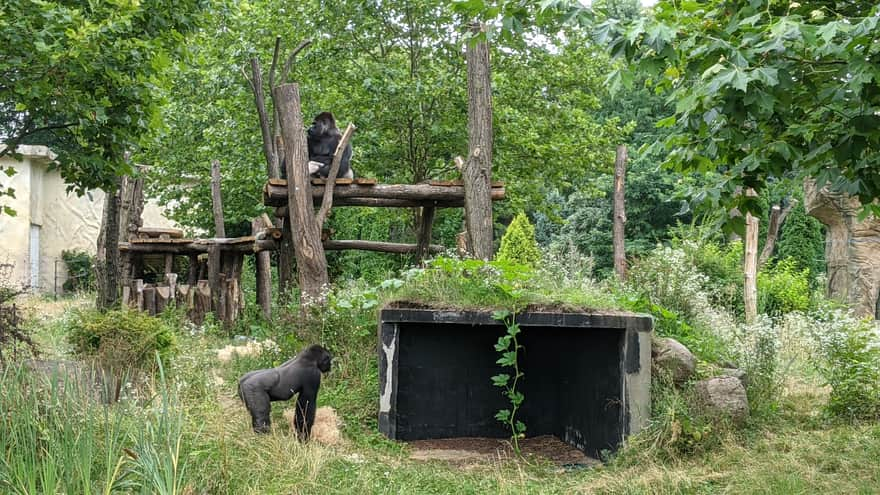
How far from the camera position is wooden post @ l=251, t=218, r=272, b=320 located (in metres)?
15.0

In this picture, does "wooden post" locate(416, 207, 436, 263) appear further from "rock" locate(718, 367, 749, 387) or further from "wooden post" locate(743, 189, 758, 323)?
"rock" locate(718, 367, 749, 387)

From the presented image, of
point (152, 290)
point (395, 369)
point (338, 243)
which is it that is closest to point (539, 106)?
point (338, 243)

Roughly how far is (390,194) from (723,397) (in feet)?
19.3

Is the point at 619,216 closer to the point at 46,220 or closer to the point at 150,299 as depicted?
the point at 150,299

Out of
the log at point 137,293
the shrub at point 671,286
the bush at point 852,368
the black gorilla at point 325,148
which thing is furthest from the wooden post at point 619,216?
the log at point 137,293

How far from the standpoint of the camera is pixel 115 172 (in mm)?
7785

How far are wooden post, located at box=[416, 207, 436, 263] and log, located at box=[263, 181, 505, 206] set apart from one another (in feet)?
1.86

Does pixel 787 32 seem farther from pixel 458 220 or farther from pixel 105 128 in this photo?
pixel 458 220

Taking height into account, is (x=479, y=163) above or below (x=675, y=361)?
above

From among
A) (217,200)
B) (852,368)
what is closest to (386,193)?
(852,368)

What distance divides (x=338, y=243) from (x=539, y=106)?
18.3 feet

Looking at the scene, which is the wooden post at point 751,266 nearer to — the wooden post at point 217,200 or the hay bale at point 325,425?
the hay bale at point 325,425

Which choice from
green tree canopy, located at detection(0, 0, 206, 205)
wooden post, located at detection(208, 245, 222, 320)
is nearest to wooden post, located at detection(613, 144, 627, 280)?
wooden post, located at detection(208, 245, 222, 320)

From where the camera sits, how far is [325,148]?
1227 cm
